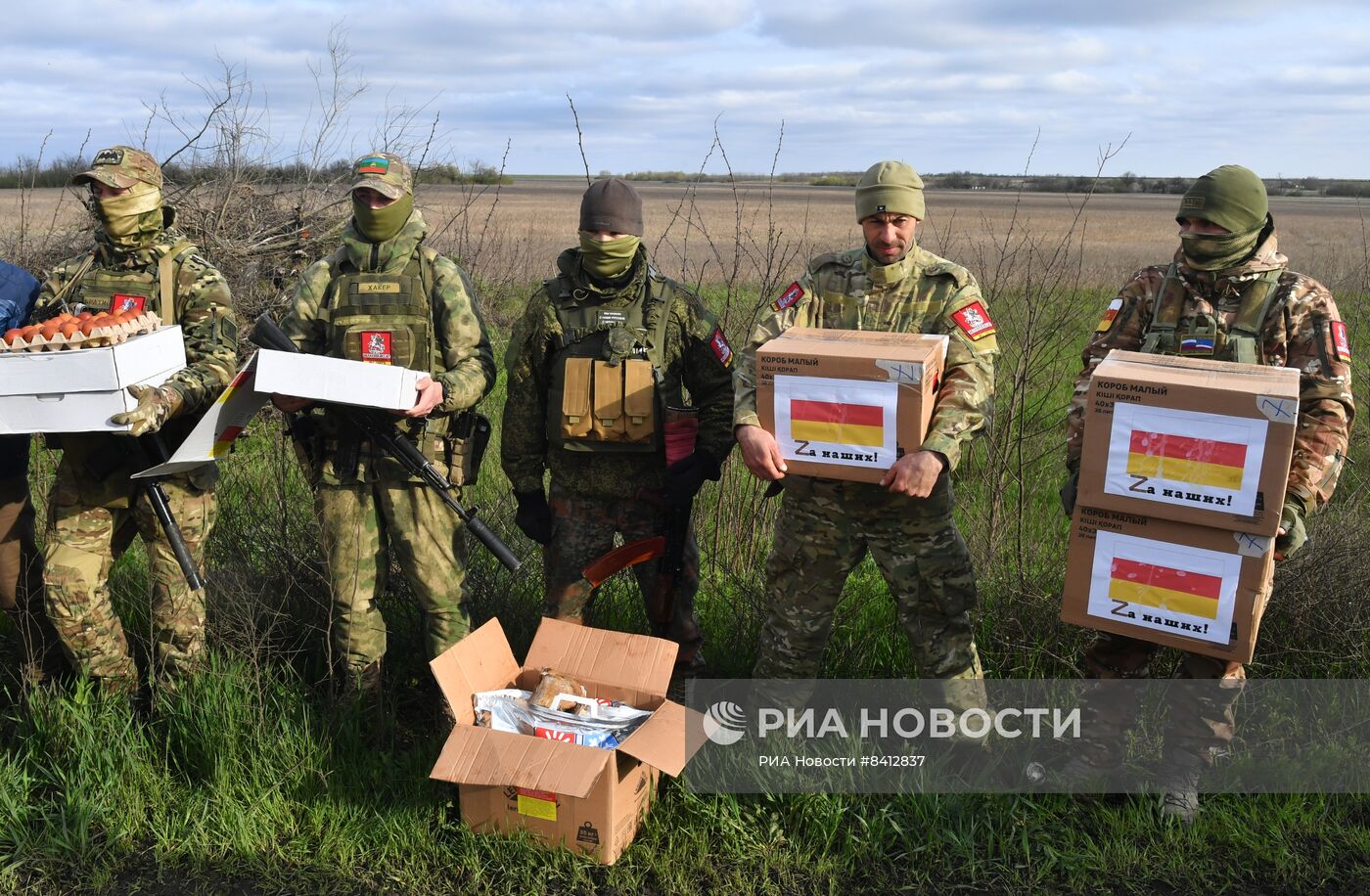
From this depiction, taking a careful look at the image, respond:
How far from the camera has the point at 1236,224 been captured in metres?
3.14

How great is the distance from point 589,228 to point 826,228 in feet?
104

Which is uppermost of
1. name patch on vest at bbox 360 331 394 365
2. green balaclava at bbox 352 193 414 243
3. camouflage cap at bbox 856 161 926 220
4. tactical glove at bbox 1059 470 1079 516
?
camouflage cap at bbox 856 161 926 220

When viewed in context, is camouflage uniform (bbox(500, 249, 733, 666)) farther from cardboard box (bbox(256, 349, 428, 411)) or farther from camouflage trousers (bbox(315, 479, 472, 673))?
cardboard box (bbox(256, 349, 428, 411))

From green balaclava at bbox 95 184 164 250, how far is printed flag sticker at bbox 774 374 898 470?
263cm

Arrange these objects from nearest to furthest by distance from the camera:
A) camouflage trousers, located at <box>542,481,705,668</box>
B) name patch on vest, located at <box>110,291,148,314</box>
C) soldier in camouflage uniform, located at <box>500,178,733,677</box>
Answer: soldier in camouflage uniform, located at <box>500,178,733,677</box>, name patch on vest, located at <box>110,291,148,314</box>, camouflage trousers, located at <box>542,481,705,668</box>

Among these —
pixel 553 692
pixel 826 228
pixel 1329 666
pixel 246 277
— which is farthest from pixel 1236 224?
pixel 826 228

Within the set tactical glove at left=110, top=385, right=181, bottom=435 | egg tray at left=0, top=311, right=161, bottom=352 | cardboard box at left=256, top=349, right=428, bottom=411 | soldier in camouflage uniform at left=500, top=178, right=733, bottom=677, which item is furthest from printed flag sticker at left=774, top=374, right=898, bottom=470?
egg tray at left=0, top=311, right=161, bottom=352

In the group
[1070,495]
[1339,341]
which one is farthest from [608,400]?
[1339,341]

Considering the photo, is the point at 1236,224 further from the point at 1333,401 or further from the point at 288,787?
the point at 288,787

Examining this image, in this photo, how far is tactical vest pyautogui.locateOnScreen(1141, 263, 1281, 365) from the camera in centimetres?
321

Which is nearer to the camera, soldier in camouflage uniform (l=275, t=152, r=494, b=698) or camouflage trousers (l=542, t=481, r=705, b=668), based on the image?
soldier in camouflage uniform (l=275, t=152, r=494, b=698)

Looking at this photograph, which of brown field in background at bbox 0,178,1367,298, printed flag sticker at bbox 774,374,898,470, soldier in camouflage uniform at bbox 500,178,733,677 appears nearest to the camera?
printed flag sticker at bbox 774,374,898,470

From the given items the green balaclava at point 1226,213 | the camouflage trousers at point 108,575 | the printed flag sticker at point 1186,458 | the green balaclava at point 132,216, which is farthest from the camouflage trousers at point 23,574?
the green balaclava at point 1226,213

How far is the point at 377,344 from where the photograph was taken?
12.4ft
